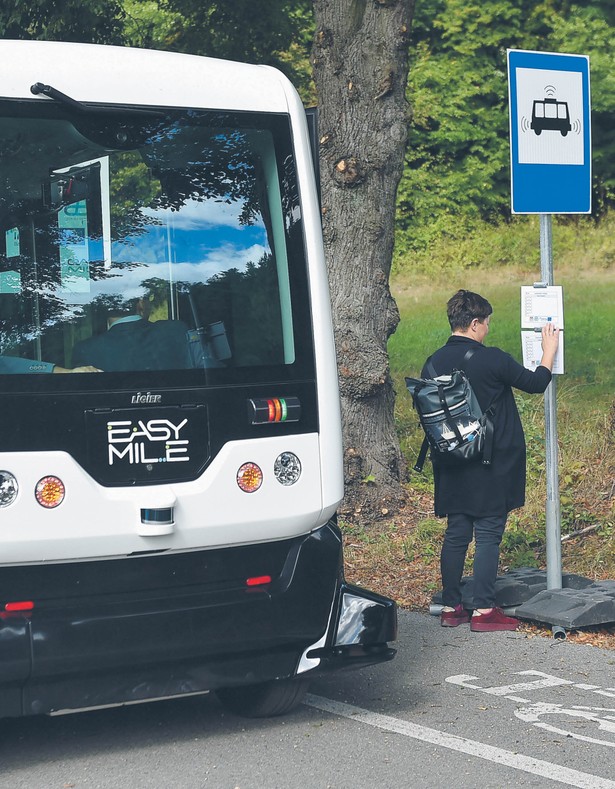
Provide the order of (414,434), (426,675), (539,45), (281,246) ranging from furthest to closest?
(539,45), (414,434), (426,675), (281,246)

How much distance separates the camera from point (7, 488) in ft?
15.4

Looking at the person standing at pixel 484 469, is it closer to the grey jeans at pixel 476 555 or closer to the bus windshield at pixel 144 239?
the grey jeans at pixel 476 555

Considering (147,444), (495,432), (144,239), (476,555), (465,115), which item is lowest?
(476,555)

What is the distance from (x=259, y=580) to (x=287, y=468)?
0.46m

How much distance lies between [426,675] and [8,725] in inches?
78.3

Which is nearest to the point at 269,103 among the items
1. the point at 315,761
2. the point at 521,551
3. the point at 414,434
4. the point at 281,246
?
the point at 281,246

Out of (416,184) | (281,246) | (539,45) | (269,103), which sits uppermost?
(539,45)

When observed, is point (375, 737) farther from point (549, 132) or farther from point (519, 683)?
point (549, 132)

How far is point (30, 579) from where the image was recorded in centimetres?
473

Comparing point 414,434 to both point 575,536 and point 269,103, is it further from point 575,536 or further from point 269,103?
point 269,103

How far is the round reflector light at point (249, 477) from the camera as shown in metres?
5.10

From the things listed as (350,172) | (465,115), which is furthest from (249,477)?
(465,115)

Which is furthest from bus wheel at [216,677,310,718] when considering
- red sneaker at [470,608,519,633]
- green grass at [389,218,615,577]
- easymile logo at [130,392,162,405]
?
green grass at [389,218,615,577]

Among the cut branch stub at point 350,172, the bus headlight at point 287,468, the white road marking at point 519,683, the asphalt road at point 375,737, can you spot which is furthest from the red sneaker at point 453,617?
the cut branch stub at point 350,172
